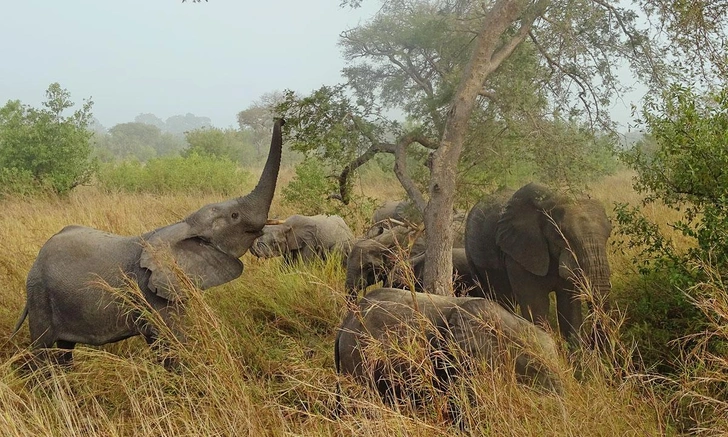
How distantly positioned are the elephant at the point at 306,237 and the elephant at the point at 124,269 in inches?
141

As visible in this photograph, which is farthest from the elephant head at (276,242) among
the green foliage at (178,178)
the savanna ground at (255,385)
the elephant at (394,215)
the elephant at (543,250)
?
the green foliage at (178,178)

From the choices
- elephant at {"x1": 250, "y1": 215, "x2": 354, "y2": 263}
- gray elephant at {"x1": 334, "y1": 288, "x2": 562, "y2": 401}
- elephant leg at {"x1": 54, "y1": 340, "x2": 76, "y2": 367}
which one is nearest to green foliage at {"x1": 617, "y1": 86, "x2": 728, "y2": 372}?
gray elephant at {"x1": 334, "y1": 288, "x2": 562, "y2": 401}

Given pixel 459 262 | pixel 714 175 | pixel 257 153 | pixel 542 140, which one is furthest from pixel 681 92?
pixel 257 153

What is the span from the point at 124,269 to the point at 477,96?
3011mm

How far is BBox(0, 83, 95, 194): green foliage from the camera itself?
46.4 ft

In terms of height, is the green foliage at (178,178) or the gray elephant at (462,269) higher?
the green foliage at (178,178)

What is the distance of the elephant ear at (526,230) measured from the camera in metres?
5.64

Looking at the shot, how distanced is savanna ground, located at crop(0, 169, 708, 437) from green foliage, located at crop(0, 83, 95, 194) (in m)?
4.46

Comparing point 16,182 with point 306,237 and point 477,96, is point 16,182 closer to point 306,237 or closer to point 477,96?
point 306,237

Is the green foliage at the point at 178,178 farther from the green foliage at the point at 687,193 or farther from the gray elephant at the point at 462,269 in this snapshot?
the green foliage at the point at 687,193

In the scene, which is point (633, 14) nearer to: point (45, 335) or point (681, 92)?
point (681, 92)

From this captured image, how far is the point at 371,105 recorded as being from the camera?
5.80m

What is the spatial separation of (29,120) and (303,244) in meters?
9.30

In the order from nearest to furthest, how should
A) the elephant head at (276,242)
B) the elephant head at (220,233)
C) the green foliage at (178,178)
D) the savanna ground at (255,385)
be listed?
the savanna ground at (255,385), the elephant head at (220,233), the elephant head at (276,242), the green foliage at (178,178)
